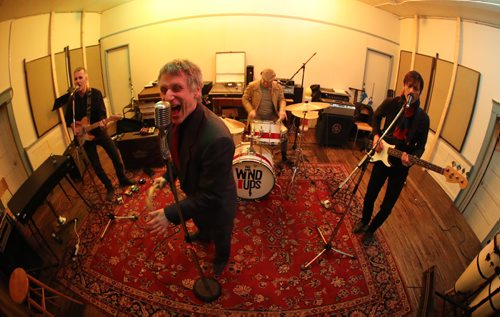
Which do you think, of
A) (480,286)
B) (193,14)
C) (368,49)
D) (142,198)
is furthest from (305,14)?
(480,286)

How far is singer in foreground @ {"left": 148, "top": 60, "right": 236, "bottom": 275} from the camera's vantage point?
1.70 metres

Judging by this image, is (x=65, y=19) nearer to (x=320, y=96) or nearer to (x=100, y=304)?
(x=100, y=304)

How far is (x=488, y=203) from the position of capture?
327 cm

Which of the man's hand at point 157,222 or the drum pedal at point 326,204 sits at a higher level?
the man's hand at point 157,222

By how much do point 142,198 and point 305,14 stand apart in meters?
4.66

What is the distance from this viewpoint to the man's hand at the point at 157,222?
1.76 meters

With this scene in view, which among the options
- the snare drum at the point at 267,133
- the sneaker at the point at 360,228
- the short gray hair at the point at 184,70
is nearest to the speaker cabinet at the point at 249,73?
the snare drum at the point at 267,133

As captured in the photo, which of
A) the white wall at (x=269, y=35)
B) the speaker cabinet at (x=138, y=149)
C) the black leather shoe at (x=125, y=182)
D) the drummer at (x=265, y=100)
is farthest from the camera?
the white wall at (x=269, y=35)

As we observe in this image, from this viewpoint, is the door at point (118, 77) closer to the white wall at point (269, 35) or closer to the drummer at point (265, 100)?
the white wall at point (269, 35)

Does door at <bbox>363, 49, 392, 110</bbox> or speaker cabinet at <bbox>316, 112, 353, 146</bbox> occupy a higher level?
door at <bbox>363, 49, 392, 110</bbox>

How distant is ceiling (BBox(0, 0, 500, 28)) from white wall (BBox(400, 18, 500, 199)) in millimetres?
134

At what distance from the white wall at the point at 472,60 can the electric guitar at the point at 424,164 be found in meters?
1.39

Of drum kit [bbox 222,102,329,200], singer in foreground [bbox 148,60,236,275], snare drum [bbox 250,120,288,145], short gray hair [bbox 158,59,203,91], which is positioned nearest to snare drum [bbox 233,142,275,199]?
drum kit [bbox 222,102,329,200]

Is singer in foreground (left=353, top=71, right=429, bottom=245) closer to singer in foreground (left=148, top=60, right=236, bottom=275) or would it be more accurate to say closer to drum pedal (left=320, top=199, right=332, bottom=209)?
drum pedal (left=320, top=199, right=332, bottom=209)
